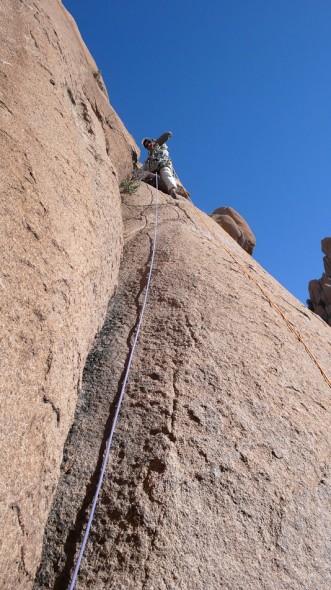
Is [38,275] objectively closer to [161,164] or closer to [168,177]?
[168,177]

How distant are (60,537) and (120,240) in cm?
400

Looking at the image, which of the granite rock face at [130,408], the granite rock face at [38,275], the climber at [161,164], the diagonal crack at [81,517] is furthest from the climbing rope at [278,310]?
the climber at [161,164]

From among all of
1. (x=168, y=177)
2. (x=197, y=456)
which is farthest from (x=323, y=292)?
(x=197, y=456)

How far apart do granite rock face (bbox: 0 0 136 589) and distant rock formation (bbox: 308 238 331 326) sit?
35912mm

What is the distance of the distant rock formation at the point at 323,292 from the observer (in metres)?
39.2

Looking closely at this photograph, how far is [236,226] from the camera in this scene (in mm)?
14711

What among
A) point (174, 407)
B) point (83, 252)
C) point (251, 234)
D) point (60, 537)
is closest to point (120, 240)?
point (83, 252)

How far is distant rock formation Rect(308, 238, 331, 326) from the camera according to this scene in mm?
39219

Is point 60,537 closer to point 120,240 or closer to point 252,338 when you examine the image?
point 252,338

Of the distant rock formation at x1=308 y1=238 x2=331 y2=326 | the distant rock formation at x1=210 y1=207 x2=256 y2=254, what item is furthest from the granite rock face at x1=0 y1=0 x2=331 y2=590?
the distant rock formation at x1=308 y1=238 x2=331 y2=326

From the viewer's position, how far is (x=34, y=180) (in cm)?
347

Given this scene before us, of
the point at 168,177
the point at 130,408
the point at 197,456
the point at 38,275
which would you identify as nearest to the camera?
the point at 38,275

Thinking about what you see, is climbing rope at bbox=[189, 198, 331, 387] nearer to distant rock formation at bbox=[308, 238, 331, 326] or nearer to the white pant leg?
the white pant leg

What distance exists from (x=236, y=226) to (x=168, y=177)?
492 centimetres
